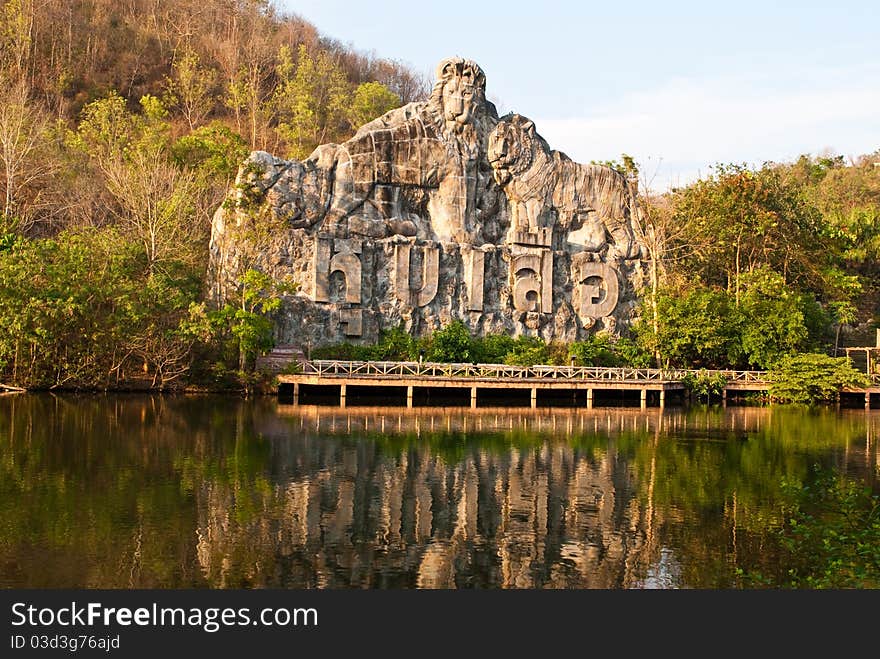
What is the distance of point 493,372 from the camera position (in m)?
35.8

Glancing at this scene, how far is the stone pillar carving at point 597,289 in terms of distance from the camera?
133 ft

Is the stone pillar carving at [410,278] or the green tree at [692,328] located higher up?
the stone pillar carving at [410,278]

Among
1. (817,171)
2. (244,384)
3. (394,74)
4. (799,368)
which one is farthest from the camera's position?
(394,74)

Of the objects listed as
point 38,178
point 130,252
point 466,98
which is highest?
point 466,98

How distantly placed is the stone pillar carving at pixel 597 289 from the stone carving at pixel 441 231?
5 cm

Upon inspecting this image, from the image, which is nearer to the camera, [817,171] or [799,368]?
[799,368]

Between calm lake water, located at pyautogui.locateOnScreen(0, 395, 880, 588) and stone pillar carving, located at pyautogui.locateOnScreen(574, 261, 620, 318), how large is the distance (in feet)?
40.5

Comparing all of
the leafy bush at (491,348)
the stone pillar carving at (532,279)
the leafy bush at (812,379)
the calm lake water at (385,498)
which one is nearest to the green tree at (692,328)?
the leafy bush at (812,379)

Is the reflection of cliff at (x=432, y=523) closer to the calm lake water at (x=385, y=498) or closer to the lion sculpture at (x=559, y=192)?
the calm lake water at (x=385, y=498)

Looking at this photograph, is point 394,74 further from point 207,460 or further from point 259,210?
point 207,460

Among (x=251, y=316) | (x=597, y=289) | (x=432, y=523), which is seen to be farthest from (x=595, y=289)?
(x=432, y=523)

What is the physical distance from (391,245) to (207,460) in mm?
18891

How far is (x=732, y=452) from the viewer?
76.0 ft

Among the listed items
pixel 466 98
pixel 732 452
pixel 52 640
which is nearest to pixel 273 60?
pixel 466 98
